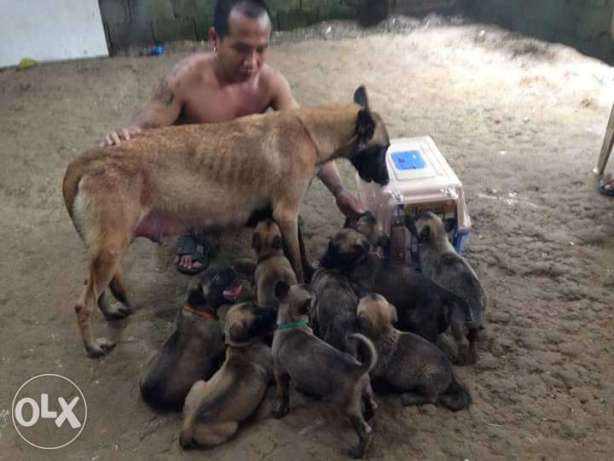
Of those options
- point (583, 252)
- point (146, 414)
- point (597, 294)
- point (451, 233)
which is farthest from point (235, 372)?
point (583, 252)

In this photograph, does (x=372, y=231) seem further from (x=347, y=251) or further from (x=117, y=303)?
(x=117, y=303)

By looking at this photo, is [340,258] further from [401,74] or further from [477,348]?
[401,74]

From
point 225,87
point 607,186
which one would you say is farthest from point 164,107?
point 607,186

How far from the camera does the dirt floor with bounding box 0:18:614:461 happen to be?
7.93ft

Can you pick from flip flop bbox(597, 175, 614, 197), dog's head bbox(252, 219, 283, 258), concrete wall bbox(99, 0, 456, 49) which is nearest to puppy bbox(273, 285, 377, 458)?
dog's head bbox(252, 219, 283, 258)

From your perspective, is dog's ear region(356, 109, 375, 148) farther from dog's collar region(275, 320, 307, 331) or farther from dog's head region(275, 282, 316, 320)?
dog's collar region(275, 320, 307, 331)

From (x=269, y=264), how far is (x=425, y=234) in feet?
2.78

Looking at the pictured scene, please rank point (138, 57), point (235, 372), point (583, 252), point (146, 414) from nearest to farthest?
point (235, 372)
point (146, 414)
point (583, 252)
point (138, 57)

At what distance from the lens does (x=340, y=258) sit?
9.37 ft

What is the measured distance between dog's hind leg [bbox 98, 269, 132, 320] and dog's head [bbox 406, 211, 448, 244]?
64.7 inches

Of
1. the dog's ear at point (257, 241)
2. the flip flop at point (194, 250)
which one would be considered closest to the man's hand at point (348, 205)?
the dog's ear at point (257, 241)

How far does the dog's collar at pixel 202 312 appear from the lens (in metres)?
2.63

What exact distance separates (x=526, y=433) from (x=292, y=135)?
5.91ft

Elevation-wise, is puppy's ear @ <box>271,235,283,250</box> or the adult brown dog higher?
the adult brown dog
